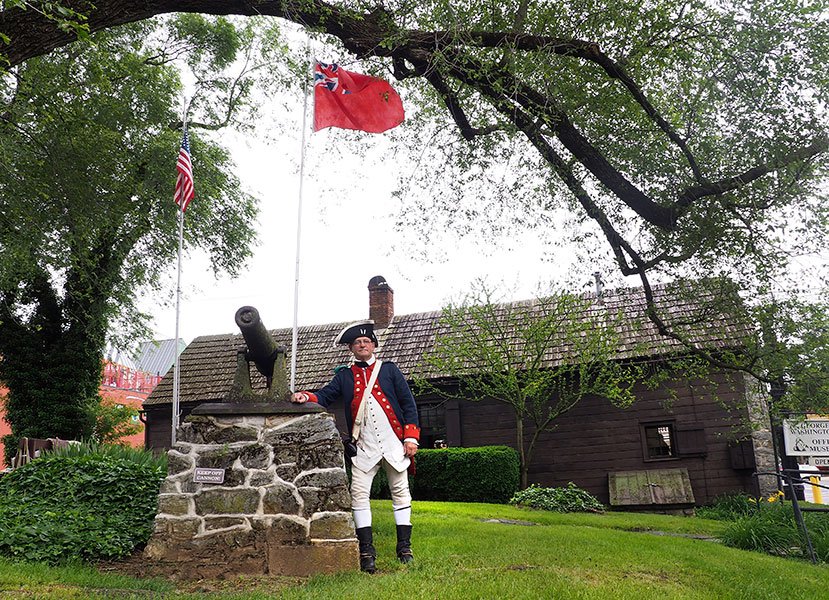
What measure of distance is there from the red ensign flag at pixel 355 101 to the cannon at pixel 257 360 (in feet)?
12.6

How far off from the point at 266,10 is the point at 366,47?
1086 millimetres

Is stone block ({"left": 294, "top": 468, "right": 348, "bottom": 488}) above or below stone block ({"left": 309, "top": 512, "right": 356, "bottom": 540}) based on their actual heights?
above

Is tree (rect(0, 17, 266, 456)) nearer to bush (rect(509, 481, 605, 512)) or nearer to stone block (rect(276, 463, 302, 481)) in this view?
stone block (rect(276, 463, 302, 481))

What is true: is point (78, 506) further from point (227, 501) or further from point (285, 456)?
point (285, 456)

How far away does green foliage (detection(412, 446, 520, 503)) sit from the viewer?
15703mm

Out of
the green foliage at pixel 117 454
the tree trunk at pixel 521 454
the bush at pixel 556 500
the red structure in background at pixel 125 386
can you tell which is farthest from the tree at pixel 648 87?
the red structure in background at pixel 125 386

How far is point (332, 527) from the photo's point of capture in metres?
5.94

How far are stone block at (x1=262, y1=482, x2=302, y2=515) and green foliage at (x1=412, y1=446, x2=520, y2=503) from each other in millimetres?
10231

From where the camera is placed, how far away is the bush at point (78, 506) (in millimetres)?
6359

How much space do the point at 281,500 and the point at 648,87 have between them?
603 centimetres

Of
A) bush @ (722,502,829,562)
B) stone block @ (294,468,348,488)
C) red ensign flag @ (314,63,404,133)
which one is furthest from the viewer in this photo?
red ensign flag @ (314,63,404,133)

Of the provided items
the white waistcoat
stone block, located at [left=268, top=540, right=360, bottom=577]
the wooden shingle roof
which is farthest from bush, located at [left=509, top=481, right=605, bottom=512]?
stone block, located at [left=268, top=540, right=360, bottom=577]

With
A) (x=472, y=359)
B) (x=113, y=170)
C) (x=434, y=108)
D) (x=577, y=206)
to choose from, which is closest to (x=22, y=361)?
(x=113, y=170)

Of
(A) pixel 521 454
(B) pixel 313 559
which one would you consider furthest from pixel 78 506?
(A) pixel 521 454
